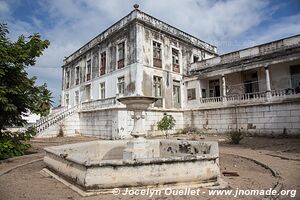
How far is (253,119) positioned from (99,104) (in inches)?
456

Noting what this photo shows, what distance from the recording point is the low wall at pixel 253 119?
1379 cm

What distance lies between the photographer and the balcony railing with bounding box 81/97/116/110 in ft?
52.8

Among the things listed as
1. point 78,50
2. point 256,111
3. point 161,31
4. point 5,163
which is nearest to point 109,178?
point 5,163

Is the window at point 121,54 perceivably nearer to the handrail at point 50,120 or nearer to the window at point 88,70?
the window at point 88,70

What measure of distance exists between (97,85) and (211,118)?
437 inches

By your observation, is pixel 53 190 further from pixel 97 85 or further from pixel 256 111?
pixel 97 85

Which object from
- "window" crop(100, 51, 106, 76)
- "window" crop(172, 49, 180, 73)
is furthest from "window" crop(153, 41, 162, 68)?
"window" crop(100, 51, 106, 76)

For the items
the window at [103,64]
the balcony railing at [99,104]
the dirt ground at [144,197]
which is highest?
the window at [103,64]

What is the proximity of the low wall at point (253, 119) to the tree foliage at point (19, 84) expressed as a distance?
12764mm

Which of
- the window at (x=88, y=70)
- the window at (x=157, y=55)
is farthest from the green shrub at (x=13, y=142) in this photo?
the window at (x=88, y=70)

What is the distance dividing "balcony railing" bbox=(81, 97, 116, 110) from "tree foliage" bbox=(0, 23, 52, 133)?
6.97 m

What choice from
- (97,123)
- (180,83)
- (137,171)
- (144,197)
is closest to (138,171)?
(137,171)

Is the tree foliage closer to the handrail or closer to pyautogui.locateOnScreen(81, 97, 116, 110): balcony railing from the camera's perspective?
pyautogui.locateOnScreen(81, 97, 116, 110): balcony railing

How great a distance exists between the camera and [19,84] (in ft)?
27.8
